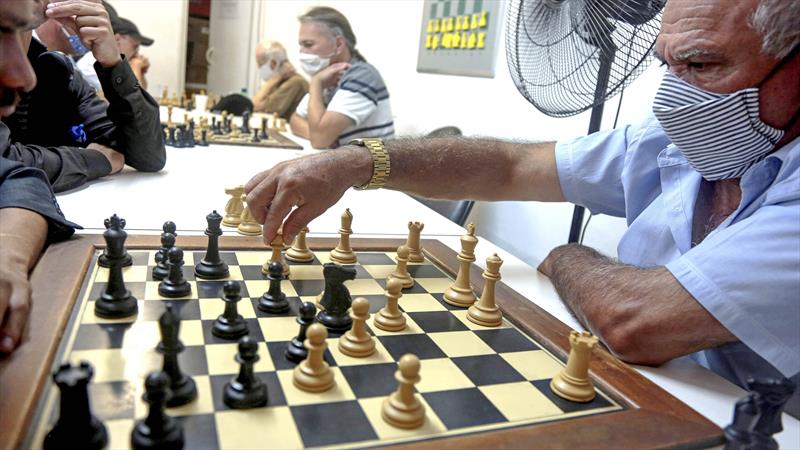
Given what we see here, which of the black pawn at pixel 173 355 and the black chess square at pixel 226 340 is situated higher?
the black pawn at pixel 173 355

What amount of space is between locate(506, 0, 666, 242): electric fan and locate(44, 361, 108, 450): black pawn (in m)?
1.30

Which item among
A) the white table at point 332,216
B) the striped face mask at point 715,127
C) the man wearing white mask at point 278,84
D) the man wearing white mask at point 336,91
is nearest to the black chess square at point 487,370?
the white table at point 332,216

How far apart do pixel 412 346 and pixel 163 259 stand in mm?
507

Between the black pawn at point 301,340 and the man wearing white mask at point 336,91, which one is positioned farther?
the man wearing white mask at point 336,91

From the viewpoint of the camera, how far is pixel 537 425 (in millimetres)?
767

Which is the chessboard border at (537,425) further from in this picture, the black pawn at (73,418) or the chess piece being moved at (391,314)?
the chess piece being moved at (391,314)

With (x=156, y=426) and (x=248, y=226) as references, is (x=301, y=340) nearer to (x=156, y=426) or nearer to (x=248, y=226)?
(x=156, y=426)

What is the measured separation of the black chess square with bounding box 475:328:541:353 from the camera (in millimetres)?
999

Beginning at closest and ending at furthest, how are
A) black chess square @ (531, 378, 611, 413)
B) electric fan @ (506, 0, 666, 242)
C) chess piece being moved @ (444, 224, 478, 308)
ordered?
black chess square @ (531, 378, 611, 413) → chess piece being moved @ (444, 224, 478, 308) → electric fan @ (506, 0, 666, 242)

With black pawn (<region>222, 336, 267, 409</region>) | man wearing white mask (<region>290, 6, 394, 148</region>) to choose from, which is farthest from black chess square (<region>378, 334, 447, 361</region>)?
man wearing white mask (<region>290, 6, 394, 148</region>)

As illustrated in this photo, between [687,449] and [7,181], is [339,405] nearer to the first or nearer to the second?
[687,449]

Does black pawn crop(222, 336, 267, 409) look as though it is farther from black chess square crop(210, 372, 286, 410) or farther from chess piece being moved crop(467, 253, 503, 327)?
chess piece being moved crop(467, 253, 503, 327)

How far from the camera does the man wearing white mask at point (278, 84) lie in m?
4.74

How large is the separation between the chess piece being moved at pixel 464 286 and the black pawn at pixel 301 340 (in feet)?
1.18
